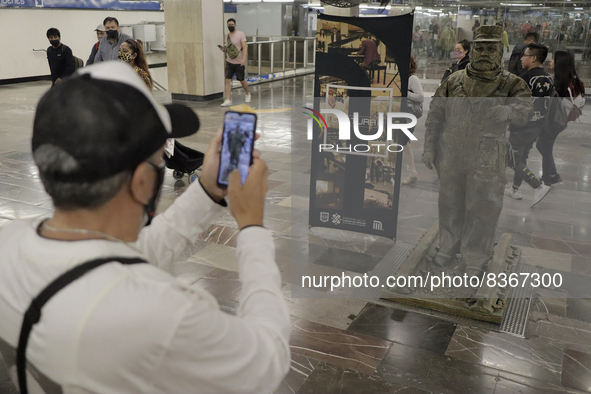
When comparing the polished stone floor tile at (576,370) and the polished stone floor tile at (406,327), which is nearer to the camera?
the polished stone floor tile at (576,370)

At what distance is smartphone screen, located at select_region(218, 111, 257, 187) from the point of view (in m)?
1.32

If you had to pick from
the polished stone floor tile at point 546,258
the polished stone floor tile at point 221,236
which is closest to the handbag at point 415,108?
the polished stone floor tile at point 546,258

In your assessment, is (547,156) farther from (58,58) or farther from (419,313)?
(58,58)

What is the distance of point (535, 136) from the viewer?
353 centimetres

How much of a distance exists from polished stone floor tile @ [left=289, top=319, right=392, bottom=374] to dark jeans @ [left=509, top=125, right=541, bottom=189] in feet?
4.99

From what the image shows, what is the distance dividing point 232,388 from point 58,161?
0.53m

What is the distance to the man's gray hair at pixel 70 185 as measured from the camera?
971 millimetres

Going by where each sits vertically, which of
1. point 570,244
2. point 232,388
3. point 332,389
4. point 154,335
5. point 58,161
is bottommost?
point 332,389

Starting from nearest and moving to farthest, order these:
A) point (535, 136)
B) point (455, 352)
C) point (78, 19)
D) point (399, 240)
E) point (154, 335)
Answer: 1. point (154, 335)
2. point (455, 352)
3. point (535, 136)
4. point (399, 240)
5. point (78, 19)

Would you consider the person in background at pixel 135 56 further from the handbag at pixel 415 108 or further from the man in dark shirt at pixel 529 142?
the man in dark shirt at pixel 529 142

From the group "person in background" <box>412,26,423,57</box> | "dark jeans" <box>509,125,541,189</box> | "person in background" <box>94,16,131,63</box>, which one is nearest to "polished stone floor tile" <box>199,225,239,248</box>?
"dark jeans" <box>509,125,541,189</box>

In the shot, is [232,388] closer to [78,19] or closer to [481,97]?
[481,97]

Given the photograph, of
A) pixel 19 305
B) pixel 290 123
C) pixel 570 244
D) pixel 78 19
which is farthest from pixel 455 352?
pixel 78 19

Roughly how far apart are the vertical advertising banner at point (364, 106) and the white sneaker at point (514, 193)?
82 centimetres
